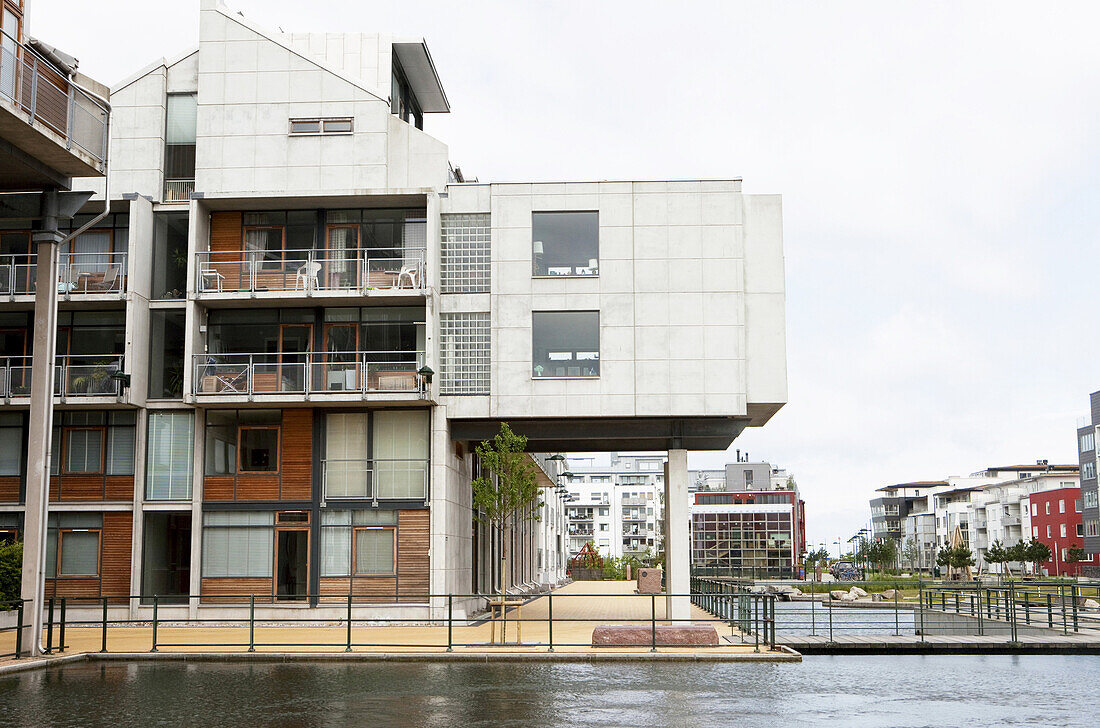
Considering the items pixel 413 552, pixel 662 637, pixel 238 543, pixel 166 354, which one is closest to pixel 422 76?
pixel 166 354

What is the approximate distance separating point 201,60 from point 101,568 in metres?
14.0

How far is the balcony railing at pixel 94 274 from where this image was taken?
31062mm

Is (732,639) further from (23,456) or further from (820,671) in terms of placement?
(23,456)

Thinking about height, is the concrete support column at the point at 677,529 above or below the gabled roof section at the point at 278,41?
below

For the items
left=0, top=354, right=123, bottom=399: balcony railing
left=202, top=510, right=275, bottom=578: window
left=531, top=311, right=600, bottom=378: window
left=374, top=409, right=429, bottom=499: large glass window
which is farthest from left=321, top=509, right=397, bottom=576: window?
left=0, top=354, right=123, bottom=399: balcony railing

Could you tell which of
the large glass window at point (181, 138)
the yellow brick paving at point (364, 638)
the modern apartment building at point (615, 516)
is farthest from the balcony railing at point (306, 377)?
the modern apartment building at point (615, 516)

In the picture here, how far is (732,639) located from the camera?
23.2 metres

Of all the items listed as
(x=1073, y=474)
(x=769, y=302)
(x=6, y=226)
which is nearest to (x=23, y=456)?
(x=6, y=226)

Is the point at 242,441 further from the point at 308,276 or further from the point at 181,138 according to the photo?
the point at 181,138

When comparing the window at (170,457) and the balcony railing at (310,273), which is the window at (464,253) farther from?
the window at (170,457)

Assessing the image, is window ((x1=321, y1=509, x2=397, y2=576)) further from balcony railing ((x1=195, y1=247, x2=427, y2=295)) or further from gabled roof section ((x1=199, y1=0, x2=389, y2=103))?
gabled roof section ((x1=199, y1=0, x2=389, y2=103))

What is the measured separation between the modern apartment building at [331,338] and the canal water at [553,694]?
411 inches

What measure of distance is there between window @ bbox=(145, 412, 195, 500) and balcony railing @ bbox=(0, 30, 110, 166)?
36.8 feet

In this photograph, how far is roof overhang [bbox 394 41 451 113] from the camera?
1389 inches
